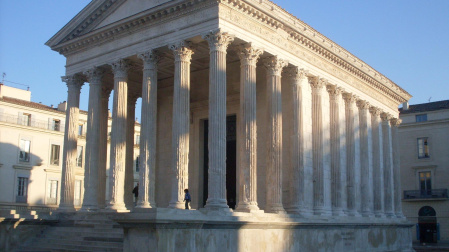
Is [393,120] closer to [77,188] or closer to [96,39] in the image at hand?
[96,39]

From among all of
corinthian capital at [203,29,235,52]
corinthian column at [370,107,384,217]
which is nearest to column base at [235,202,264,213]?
corinthian capital at [203,29,235,52]

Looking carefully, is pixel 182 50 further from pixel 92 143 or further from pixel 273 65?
pixel 92 143

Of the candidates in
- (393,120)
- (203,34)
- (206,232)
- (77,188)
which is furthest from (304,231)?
(77,188)

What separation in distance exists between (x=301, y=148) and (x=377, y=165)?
10894 millimetres

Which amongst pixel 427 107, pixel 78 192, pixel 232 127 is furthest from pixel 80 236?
pixel 427 107

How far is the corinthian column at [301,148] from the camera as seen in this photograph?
25.0 m

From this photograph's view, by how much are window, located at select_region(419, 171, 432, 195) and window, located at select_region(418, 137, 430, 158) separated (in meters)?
1.57

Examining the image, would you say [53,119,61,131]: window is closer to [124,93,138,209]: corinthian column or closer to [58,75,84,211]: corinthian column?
[124,93,138,209]: corinthian column

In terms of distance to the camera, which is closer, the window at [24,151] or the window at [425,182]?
the window at [24,151]

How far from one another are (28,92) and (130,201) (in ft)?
72.8

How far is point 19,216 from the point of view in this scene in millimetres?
24109

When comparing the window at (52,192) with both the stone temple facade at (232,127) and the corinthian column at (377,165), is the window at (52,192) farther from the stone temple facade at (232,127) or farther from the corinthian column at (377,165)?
the corinthian column at (377,165)

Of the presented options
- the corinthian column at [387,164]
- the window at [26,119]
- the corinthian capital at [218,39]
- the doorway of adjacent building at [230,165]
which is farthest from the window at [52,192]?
the corinthian capital at [218,39]

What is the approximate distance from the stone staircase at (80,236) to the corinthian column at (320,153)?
32.7ft
